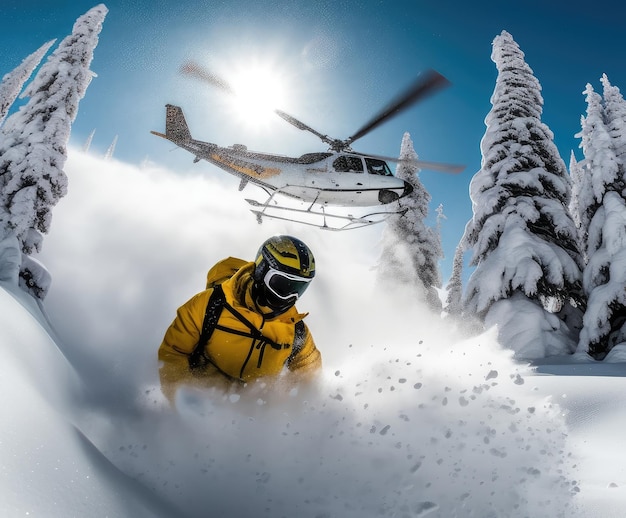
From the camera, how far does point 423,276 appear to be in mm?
20125

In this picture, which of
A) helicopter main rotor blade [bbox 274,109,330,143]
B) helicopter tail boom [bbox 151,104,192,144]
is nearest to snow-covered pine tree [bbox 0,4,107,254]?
helicopter tail boom [bbox 151,104,192,144]

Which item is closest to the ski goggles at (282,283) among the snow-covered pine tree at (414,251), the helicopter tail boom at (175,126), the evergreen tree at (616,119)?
the evergreen tree at (616,119)

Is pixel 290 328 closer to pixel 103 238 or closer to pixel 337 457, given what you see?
pixel 337 457

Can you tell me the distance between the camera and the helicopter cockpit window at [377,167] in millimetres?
14852

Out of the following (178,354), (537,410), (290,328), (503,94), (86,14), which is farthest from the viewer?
(86,14)

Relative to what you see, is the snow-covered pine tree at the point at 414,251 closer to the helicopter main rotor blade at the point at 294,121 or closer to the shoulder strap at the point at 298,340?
the helicopter main rotor blade at the point at 294,121

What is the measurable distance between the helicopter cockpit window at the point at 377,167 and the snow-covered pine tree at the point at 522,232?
353cm

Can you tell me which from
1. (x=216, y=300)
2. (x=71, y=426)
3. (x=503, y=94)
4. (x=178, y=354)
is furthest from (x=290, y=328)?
(x=503, y=94)

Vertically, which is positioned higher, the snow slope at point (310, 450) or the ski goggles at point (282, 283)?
the ski goggles at point (282, 283)

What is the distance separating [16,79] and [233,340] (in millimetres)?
33446

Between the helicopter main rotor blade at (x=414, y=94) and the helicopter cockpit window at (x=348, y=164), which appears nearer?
the helicopter main rotor blade at (x=414, y=94)

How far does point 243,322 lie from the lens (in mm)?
3797

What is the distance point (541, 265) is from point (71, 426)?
10.9 metres

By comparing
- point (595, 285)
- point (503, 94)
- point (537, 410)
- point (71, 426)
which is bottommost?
point (71, 426)
